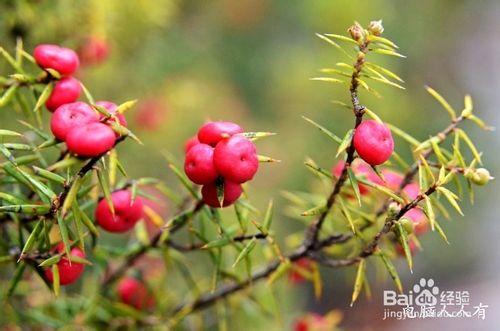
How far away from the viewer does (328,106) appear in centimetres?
255

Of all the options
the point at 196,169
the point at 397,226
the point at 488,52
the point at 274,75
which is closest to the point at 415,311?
the point at 397,226

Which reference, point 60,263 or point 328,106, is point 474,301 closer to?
point 328,106

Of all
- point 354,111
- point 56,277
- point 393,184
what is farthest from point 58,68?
point 393,184

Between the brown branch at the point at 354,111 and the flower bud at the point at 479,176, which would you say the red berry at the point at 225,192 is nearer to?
the brown branch at the point at 354,111

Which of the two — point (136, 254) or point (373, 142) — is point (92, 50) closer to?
point (136, 254)

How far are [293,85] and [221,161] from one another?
86.0 inches

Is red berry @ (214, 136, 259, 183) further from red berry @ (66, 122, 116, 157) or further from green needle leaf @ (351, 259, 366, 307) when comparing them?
green needle leaf @ (351, 259, 366, 307)

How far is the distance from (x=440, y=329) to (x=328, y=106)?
117 centimetres

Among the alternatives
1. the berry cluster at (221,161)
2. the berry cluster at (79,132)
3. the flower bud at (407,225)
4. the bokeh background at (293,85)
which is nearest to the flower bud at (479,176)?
the flower bud at (407,225)

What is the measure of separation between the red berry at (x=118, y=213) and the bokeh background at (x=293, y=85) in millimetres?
655

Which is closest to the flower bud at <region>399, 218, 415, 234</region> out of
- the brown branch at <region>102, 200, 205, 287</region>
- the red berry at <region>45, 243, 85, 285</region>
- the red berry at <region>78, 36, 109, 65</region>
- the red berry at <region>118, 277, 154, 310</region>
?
the brown branch at <region>102, 200, 205, 287</region>

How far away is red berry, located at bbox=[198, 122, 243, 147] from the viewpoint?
26.8 inches

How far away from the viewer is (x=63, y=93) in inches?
31.6

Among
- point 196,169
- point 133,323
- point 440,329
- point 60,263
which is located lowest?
point 440,329
